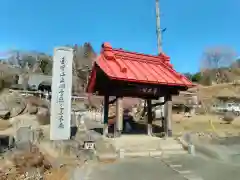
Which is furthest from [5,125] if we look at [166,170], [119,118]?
[166,170]

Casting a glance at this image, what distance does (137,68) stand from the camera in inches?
516

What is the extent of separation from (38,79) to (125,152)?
34.6 m

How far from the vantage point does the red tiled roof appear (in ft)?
38.9

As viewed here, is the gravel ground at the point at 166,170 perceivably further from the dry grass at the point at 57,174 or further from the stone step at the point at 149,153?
the dry grass at the point at 57,174

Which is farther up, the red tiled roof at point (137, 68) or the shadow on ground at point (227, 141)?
the red tiled roof at point (137, 68)

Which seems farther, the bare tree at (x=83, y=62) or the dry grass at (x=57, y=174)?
the bare tree at (x=83, y=62)

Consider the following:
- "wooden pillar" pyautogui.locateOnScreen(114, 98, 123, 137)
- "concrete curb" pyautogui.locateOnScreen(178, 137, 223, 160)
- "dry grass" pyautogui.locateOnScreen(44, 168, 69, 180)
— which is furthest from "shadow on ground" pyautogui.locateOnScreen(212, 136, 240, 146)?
"dry grass" pyautogui.locateOnScreen(44, 168, 69, 180)

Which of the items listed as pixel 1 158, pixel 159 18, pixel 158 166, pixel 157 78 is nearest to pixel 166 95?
pixel 157 78

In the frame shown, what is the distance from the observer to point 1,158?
908 centimetres

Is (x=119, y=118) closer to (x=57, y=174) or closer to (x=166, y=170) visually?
(x=166, y=170)

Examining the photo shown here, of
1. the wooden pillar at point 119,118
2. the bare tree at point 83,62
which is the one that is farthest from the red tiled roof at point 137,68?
the bare tree at point 83,62

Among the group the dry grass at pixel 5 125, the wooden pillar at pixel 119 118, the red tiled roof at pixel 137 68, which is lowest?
the dry grass at pixel 5 125

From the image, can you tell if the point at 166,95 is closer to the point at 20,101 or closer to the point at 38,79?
the point at 20,101

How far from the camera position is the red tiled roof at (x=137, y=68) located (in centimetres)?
1187
